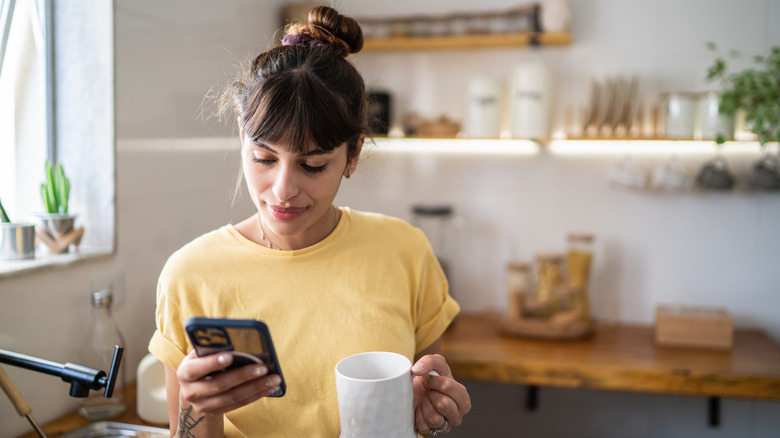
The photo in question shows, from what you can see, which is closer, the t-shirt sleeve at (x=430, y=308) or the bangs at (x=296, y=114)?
the bangs at (x=296, y=114)

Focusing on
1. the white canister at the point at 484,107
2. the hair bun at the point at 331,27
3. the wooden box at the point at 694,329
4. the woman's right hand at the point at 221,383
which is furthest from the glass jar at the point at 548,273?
the woman's right hand at the point at 221,383

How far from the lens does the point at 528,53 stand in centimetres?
238

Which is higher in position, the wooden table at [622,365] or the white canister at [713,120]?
the white canister at [713,120]

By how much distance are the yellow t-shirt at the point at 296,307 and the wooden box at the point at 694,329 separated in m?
1.35

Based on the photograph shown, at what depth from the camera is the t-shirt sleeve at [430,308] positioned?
1.10m

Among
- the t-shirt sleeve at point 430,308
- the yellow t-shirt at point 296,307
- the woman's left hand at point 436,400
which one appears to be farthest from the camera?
the t-shirt sleeve at point 430,308

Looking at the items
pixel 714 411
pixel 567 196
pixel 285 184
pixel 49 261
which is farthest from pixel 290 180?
pixel 714 411

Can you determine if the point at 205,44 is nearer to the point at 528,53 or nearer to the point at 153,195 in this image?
the point at 153,195

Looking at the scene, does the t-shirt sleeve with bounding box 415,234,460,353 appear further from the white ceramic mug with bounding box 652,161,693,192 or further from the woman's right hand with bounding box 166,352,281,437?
the white ceramic mug with bounding box 652,161,693,192

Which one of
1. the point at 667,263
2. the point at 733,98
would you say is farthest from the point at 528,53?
the point at 667,263

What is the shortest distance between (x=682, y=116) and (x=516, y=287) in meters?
0.81

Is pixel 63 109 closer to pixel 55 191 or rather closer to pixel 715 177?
pixel 55 191

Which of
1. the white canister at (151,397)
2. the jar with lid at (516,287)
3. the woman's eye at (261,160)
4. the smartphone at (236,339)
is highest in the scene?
the woman's eye at (261,160)

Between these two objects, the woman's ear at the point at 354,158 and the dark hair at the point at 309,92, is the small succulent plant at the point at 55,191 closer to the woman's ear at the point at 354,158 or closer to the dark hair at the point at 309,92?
the dark hair at the point at 309,92
